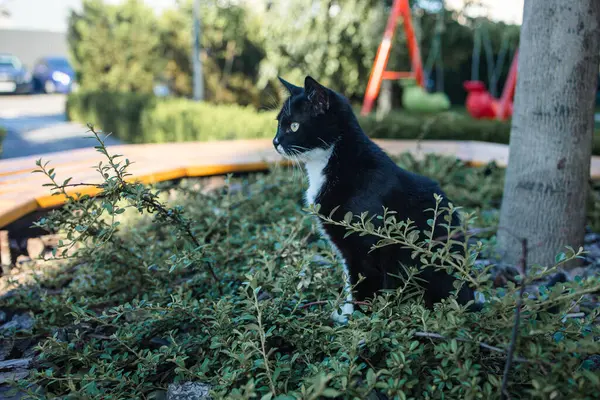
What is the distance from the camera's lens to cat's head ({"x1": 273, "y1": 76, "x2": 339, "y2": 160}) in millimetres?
2158

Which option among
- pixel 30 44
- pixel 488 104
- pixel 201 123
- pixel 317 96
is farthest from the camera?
pixel 30 44

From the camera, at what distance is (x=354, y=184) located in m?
2.03

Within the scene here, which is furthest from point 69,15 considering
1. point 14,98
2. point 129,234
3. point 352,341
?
point 352,341

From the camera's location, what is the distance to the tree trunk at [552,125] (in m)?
2.50

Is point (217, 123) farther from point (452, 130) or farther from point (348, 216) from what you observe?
point (348, 216)

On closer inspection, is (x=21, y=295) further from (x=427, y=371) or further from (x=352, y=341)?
(x=427, y=371)

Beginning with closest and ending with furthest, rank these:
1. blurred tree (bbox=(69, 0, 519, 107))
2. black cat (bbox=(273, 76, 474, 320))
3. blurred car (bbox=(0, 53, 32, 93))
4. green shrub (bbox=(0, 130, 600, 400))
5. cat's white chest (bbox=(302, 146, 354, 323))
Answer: green shrub (bbox=(0, 130, 600, 400)) < black cat (bbox=(273, 76, 474, 320)) < cat's white chest (bbox=(302, 146, 354, 323)) < blurred tree (bbox=(69, 0, 519, 107)) < blurred car (bbox=(0, 53, 32, 93))

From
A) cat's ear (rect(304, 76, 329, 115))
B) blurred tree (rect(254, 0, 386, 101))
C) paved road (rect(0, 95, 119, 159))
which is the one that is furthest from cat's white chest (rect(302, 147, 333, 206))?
blurred tree (rect(254, 0, 386, 101))

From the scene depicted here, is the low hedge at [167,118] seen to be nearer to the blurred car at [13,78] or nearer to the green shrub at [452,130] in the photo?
the green shrub at [452,130]

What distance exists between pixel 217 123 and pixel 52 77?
56.2 ft

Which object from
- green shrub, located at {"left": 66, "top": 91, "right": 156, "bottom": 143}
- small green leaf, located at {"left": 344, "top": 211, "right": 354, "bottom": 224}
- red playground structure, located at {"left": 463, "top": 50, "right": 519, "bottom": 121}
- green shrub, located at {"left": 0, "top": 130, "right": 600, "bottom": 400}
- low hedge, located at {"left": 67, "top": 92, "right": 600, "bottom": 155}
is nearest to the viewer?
green shrub, located at {"left": 0, "top": 130, "right": 600, "bottom": 400}

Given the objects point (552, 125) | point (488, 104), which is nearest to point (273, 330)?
point (552, 125)

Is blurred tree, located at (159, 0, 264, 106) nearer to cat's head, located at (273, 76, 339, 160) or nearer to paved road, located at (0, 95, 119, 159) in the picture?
paved road, located at (0, 95, 119, 159)

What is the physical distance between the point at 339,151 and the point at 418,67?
6931 millimetres
